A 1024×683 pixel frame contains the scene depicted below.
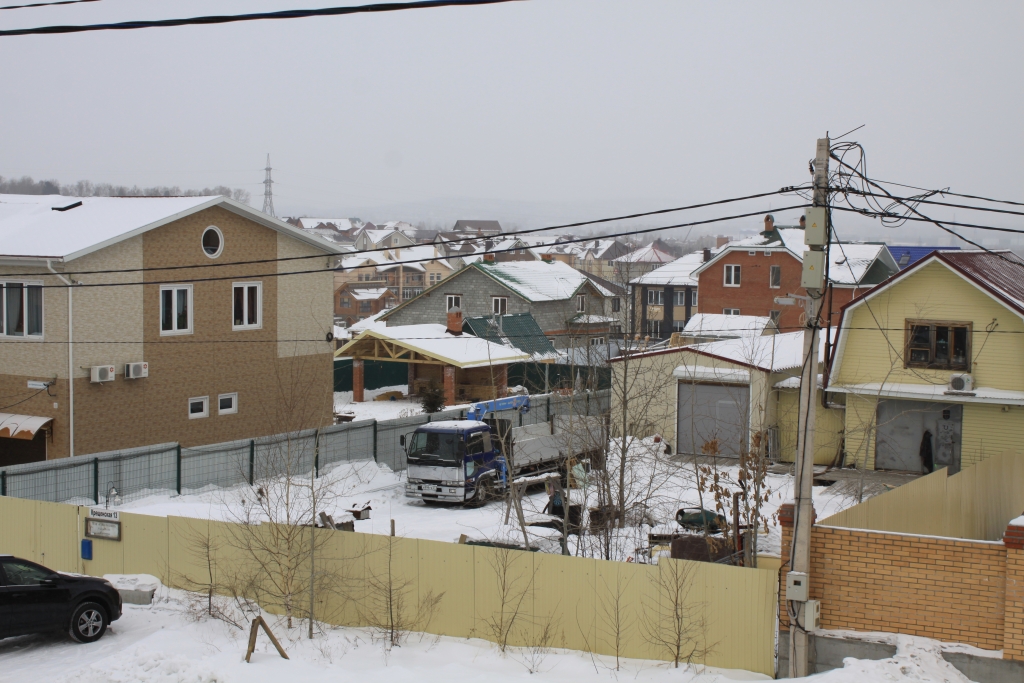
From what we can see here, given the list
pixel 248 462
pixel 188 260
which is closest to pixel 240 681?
pixel 248 462

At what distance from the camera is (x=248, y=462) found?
74.6 ft

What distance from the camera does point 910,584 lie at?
34.1 feet

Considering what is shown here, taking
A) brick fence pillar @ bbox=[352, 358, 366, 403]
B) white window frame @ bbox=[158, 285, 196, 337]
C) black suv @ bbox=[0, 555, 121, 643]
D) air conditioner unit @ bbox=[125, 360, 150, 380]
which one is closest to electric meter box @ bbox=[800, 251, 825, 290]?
black suv @ bbox=[0, 555, 121, 643]

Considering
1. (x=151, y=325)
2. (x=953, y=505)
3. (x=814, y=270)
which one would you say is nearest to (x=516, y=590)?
(x=814, y=270)

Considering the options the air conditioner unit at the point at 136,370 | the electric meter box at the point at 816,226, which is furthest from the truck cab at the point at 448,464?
the electric meter box at the point at 816,226

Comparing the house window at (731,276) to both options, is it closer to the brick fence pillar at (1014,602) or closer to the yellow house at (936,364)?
the yellow house at (936,364)

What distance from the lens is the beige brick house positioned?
22406mm

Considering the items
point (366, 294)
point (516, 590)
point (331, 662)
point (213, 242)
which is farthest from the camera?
point (366, 294)

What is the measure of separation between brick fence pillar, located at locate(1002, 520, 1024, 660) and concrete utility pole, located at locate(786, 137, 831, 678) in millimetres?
2042

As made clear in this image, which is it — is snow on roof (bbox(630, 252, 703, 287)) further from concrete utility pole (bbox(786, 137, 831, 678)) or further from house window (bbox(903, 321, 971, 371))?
concrete utility pole (bbox(786, 137, 831, 678))

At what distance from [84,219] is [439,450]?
1176cm

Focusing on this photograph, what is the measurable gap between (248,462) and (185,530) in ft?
28.3

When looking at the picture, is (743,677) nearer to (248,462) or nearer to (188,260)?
(248,462)

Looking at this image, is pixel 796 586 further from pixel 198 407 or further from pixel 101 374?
pixel 198 407
